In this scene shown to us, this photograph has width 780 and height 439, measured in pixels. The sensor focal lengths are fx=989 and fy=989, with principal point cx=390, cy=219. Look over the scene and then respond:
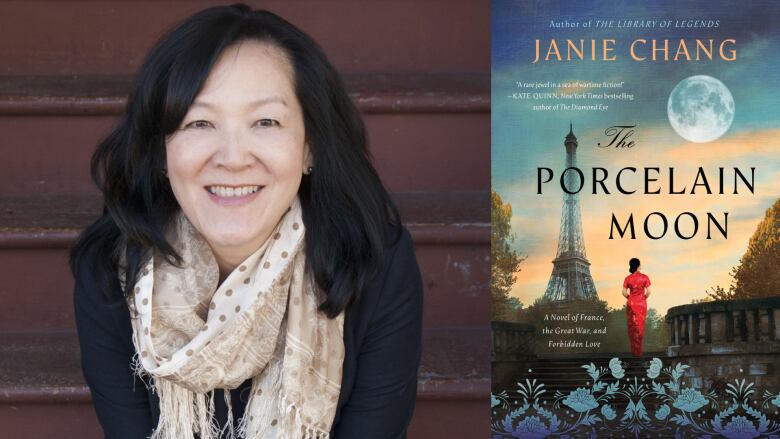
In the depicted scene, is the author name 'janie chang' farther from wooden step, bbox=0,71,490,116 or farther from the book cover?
wooden step, bbox=0,71,490,116

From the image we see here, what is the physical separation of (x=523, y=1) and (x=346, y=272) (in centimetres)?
68

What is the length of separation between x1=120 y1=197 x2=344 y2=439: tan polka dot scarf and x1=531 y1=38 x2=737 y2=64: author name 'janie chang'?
0.62m

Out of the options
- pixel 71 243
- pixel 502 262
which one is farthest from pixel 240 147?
pixel 71 243

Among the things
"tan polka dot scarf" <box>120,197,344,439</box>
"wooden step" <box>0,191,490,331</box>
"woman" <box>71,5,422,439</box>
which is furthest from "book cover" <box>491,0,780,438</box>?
"tan polka dot scarf" <box>120,197,344,439</box>

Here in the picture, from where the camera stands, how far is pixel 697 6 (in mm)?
1958

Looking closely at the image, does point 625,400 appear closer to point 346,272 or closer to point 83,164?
point 346,272

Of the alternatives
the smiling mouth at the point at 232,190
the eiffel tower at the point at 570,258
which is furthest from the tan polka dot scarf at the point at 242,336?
the eiffel tower at the point at 570,258

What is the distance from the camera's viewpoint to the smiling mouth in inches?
62.7

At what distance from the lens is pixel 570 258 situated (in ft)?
6.53

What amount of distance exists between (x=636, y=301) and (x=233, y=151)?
0.90 meters

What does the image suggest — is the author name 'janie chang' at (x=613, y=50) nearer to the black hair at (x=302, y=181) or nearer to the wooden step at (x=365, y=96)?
the wooden step at (x=365, y=96)

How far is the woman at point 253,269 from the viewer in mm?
1601

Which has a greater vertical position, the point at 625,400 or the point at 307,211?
the point at 307,211

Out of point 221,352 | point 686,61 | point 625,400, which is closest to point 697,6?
point 686,61
